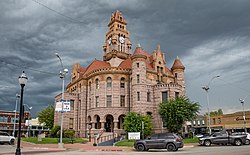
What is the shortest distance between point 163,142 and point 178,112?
15.6 metres

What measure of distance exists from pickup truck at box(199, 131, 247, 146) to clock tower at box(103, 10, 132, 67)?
3302 centimetres

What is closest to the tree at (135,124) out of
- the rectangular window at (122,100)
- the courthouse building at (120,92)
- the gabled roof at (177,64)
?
the courthouse building at (120,92)

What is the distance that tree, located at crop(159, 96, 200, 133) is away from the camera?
125 ft

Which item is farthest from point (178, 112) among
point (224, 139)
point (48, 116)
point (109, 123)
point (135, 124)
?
point (48, 116)

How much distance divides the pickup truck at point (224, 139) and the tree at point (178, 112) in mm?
9402

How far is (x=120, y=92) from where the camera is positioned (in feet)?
157

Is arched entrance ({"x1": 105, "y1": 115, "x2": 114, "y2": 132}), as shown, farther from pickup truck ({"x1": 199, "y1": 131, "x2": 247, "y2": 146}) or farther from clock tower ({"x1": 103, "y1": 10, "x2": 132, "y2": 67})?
pickup truck ({"x1": 199, "y1": 131, "x2": 247, "y2": 146})

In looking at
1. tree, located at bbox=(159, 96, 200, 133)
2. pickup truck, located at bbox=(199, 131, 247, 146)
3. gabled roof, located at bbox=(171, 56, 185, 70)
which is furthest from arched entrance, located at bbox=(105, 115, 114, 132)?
pickup truck, located at bbox=(199, 131, 247, 146)

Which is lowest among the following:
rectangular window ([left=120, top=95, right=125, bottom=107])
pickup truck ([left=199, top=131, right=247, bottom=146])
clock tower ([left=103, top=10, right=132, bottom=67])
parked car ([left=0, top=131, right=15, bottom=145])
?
parked car ([left=0, top=131, right=15, bottom=145])

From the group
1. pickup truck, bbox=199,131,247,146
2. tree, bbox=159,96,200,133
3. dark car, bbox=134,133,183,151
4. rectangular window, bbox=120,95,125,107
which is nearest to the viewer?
dark car, bbox=134,133,183,151

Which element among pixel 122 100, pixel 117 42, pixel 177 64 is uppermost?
pixel 117 42

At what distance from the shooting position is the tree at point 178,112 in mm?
37969

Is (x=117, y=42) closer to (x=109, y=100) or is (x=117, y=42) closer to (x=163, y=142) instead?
(x=109, y=100)

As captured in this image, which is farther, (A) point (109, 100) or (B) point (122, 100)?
(B) point (122, 100)
